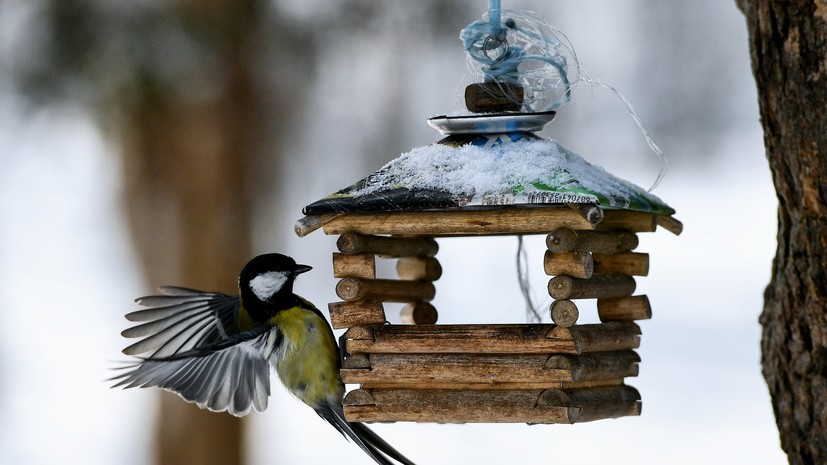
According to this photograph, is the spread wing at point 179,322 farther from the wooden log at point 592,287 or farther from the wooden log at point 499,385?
the wooden log at point 592,287

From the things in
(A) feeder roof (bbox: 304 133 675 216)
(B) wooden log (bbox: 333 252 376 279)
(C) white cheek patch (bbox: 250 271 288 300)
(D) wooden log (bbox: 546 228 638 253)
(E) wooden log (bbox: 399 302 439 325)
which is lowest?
(E) wooden log (bbox: 399 302 439 325)

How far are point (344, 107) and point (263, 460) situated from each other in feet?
9.04

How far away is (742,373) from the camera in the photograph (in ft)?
28.6

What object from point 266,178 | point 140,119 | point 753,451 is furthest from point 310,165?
point 753,451

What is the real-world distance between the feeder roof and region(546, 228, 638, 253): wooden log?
12 centimetres

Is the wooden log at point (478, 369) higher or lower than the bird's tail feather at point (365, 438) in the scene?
higher

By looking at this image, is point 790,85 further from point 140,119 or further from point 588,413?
point 140,119

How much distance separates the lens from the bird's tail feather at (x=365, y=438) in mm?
3061

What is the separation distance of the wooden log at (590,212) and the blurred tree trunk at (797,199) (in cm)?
65

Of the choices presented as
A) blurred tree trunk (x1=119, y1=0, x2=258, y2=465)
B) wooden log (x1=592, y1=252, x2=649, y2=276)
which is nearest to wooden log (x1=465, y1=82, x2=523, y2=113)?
wooden log (x1=592, y1=252, x2=649, y2=276)

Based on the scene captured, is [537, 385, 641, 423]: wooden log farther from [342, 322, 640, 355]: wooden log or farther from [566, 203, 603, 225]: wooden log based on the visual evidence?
[566, 203, 603, 225]: wooden log

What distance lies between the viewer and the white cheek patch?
3.16 meters

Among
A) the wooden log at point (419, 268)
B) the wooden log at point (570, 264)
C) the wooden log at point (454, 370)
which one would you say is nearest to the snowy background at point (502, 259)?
the wooden log at point (419, 268)

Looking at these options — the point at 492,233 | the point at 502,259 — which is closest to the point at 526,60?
the point at 492,233
